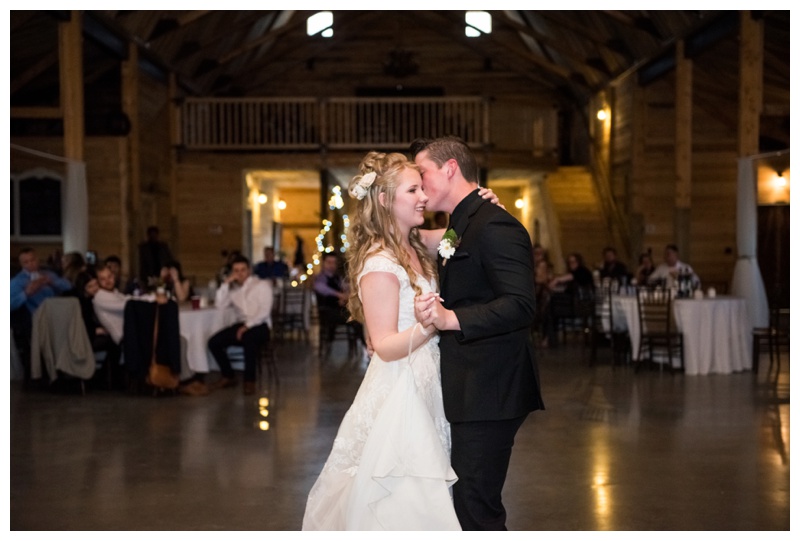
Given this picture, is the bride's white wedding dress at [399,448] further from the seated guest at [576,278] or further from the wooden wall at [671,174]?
the wooden wall at [671,174]

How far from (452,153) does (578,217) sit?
52.5ft

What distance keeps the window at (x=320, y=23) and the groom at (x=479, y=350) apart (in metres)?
17.4

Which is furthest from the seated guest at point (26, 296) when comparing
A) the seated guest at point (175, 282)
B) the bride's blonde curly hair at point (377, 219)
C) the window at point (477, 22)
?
the window at point (477, 22)

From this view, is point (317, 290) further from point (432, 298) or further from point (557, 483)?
point (432, 298)

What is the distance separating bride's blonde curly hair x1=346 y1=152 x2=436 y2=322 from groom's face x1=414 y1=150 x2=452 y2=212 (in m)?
0.03

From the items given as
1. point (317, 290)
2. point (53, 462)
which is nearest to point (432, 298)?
point (53, 462)

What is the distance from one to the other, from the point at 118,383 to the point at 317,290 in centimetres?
372

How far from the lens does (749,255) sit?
1150cm

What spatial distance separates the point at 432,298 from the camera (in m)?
2.62

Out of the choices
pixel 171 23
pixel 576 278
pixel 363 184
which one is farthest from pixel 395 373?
pixel 171 23

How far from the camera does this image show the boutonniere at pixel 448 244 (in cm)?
275

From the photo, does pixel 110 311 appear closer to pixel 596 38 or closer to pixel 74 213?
pixel 74 213

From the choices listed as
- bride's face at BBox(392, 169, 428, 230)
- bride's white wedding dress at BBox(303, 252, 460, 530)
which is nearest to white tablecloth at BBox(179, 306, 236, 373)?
bride's white wedding dress at BBox(303, 252, 460, 530)

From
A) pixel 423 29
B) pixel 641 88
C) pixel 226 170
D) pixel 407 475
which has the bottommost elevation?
pixel 407 475
